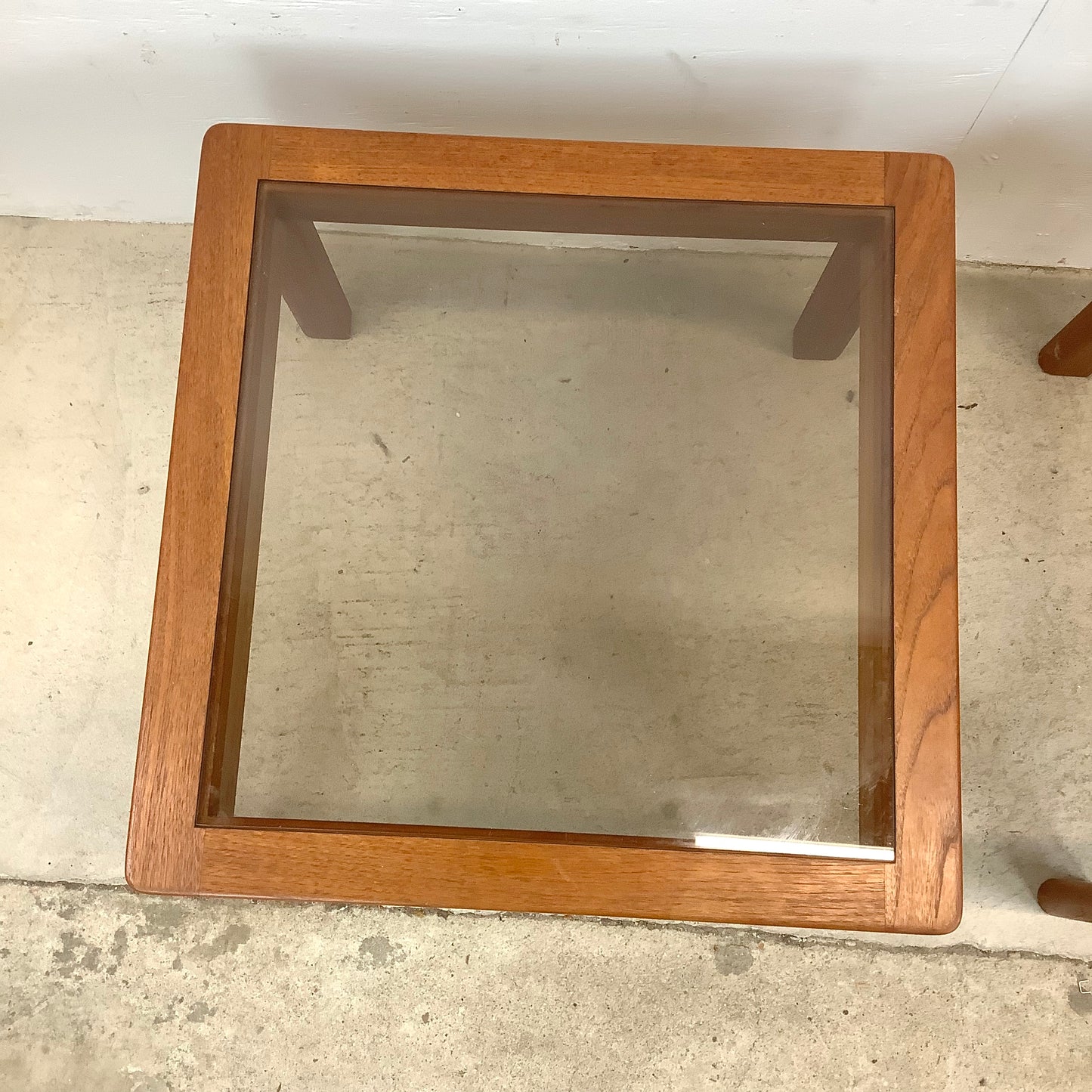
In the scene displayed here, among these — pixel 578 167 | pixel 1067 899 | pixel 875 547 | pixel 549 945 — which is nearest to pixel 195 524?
pixel 578 167

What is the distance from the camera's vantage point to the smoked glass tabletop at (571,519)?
2.09 feet

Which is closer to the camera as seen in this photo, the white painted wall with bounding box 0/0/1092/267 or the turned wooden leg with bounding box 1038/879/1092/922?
the white painted wall with bounding box 0/0/1092/267

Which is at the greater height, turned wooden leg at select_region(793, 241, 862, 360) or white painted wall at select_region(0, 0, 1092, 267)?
white painted wall at select_region(0, 0, 1092, 267)

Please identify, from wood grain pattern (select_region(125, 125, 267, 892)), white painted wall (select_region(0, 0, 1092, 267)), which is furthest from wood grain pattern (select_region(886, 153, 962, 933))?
wood grain pattern (select_region(125, 125, 267, 892))

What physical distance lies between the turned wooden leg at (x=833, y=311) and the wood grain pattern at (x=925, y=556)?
36 millimetres

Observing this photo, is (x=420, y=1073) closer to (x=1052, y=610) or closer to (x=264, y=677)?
(x=264, y=677)

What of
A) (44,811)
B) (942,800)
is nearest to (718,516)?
(942,800)

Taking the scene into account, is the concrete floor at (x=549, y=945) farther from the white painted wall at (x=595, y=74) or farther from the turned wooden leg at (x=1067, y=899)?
the white painted wall at (x=595, y=74)

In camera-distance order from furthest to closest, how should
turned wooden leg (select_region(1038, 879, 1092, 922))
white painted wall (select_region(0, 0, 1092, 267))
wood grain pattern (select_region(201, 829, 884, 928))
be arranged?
turned wooden leg (select_region(1038, 879, 1092, 922)) < white painted wall (select_region(0, 0, 1092, 267)) < wood grain pattern (select_region(201, 829, 884, 928))

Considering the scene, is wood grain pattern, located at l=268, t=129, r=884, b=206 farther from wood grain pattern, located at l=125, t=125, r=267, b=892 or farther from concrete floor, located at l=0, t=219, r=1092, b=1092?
concrete floor, located at l=0, t=219, r=1092, b=1092

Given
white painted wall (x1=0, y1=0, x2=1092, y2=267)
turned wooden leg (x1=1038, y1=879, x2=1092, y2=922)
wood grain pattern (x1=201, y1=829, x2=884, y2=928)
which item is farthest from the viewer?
turned wooden leg (x1=1038, y1=879, x2=1092, y2=922)

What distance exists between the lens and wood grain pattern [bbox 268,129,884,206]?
67cm

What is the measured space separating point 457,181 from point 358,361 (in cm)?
16

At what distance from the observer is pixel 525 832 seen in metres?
0.62
